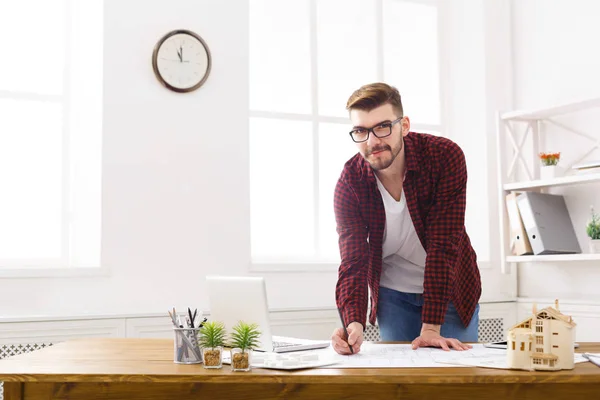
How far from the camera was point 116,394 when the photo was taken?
1768 mm

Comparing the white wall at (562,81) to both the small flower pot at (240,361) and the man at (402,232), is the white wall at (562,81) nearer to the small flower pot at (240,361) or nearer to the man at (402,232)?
the man at (402,232)

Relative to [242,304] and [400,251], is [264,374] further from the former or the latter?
[400,251]

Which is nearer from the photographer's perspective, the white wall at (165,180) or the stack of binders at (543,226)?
the white wall at (165,180)

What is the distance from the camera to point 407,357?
1990 millimetres

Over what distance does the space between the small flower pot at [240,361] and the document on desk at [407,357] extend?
0.21 meters

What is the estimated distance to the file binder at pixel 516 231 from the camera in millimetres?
3959

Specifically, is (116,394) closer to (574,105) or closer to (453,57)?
(574,105)

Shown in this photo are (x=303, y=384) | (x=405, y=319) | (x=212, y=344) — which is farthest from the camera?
(x=405, y=319)

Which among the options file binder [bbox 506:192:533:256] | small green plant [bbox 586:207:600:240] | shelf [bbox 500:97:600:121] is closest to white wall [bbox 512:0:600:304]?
shelf [bbox 500:97:600:121]

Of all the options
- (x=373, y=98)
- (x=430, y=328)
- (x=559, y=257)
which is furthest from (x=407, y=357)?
(x=559, y=257)

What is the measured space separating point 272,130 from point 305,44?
0.54 metres

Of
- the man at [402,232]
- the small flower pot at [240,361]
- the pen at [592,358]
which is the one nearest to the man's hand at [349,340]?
the man at [402,232]

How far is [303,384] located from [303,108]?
2.66 metres

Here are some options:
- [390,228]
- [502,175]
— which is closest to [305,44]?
[502,175]
